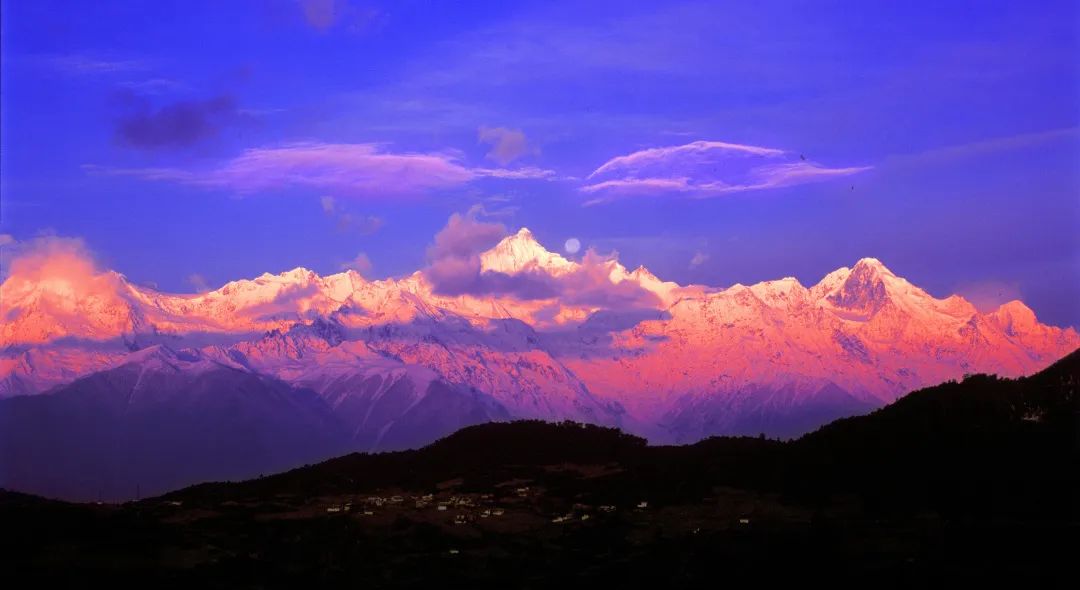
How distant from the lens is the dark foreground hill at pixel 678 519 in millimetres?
39938

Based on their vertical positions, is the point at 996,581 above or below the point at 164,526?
below

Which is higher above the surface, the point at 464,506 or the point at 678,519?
the point at 464,506

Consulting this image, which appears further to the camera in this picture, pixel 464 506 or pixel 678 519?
pixel 464 506

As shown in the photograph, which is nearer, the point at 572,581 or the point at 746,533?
the point at 572,581

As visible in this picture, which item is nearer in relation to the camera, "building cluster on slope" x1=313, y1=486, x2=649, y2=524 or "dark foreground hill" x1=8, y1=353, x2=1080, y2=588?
"dark foreground hill" x1=8, y1=353, x2=1080, y2=588

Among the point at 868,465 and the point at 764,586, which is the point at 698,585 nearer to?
the point at 764,586

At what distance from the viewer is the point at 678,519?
168ft

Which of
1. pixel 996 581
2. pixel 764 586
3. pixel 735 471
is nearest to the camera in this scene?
pixel 996 581

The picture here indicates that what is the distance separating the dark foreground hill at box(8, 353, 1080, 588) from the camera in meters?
39.9

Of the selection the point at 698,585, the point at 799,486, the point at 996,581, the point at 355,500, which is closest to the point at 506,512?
the point at 355,500

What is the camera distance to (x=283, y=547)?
1882 inches

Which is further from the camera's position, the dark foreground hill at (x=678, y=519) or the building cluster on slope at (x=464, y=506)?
the building cluster on slope at (x=464, y=506)

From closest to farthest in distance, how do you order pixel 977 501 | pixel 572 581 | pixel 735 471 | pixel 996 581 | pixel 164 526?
1. pixel 996 581
2. pixel 572 581
3. pixel 977 501
4. pixel 164 526
5. pixel 735 471

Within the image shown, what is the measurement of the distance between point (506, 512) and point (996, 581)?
25881mm
